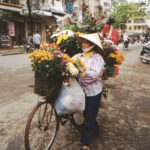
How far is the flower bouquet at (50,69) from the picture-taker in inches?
88.9

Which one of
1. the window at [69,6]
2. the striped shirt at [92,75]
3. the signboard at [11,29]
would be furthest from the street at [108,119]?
the window at [69,6]

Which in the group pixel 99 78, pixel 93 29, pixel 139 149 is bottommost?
pixel 139 149

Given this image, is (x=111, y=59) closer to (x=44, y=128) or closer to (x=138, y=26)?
(x=44, y=128)

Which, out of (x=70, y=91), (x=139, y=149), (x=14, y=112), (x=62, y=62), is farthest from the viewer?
(x=14, y=112)

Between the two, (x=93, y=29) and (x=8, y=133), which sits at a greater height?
(x=93, y=29)

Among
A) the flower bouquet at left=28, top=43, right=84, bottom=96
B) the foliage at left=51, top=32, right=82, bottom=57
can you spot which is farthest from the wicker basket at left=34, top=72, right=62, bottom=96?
the foliage at left=51, top=32, right=82, bottom=57

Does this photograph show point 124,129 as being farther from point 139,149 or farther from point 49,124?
point 49,124

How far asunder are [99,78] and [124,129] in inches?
53.2

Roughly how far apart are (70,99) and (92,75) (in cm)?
41

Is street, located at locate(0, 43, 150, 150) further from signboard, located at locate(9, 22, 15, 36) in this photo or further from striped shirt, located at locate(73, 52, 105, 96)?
signboard, located at locate(9, 22, 15, 36)

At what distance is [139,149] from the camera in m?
2.91

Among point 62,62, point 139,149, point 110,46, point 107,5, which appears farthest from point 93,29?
point 107,5

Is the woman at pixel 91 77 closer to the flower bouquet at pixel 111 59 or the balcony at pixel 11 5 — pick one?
the flower bouquet at pixel 111 59

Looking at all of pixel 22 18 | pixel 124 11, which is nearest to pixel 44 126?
pixel 22 18
